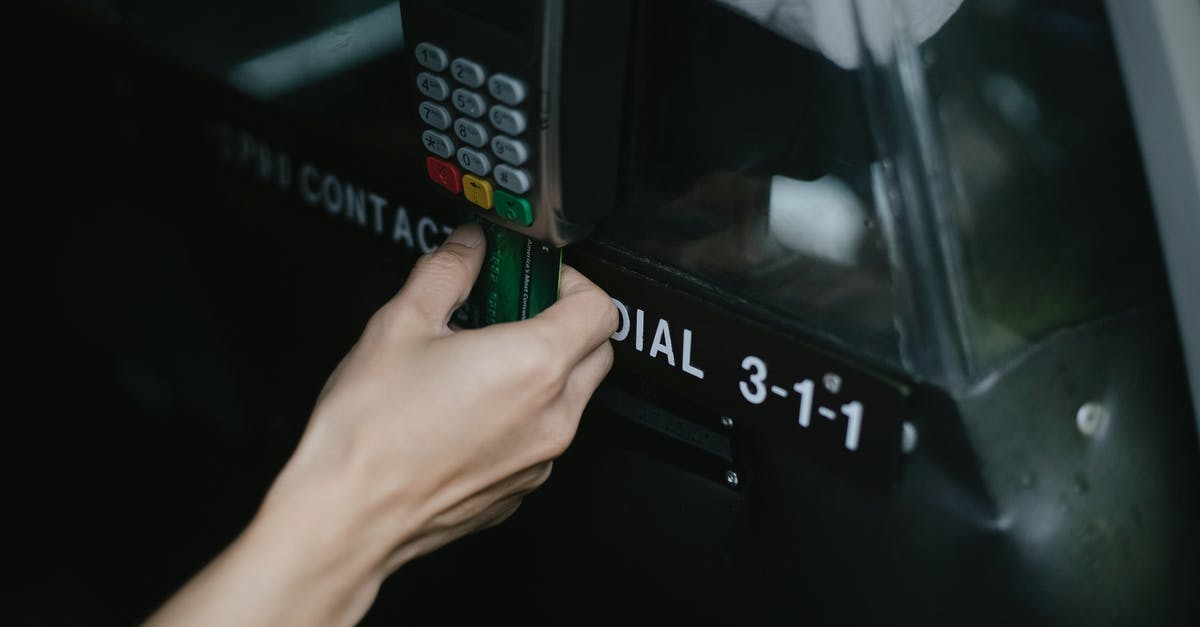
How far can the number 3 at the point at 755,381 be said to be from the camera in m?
0.54

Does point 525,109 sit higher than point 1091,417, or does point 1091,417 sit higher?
point 525,109

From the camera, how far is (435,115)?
→ 55cm

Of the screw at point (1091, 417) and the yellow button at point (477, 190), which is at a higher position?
the yellow button at point (477, 190)

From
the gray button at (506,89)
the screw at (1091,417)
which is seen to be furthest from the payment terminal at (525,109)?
the screw at (1091,417)

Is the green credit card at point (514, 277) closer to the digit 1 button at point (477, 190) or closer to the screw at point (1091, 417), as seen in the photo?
the digit 1 button at point (477, 190)

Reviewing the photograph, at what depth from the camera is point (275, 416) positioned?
0.97 m

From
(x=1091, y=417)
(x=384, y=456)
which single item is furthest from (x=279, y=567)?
(x=1091, y=417)

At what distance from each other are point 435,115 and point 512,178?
0.18 ft

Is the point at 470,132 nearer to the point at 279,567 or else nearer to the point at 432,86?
the point at 432,86

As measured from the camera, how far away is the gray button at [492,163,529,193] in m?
0.52

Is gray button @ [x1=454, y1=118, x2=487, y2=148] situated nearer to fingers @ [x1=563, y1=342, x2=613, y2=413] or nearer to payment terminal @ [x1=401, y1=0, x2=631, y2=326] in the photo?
payment terminal @ [x1=401, y1=0, x2=631, y2=326]

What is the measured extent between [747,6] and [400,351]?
0.22 m

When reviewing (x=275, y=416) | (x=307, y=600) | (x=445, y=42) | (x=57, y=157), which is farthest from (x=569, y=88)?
(x=57, y=157)

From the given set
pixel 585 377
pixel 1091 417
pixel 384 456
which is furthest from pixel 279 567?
pixel 1091 417
